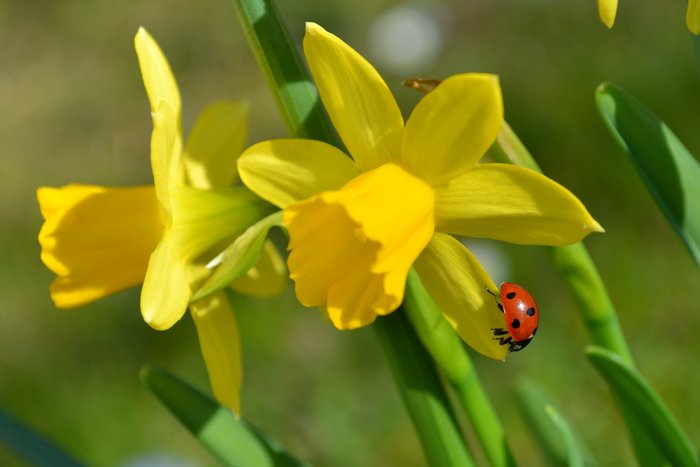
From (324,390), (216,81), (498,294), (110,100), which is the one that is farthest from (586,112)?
(498,294)

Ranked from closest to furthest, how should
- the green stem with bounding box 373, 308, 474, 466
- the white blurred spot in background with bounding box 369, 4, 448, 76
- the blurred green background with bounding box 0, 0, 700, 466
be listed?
the green stem with bounding box 373, 308, 474, 466, the blurred green background with bounding box 0, 0, 700, 466, the white blurred spot in background with bounding box 369, 4, 448, 76

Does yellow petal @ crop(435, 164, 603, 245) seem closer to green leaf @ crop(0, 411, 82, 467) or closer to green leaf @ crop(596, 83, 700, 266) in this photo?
green leaf @ crop(596, 83, 700, 266)

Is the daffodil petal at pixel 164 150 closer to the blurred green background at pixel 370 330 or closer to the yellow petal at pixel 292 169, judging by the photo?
the yellow petal at pixel 292 169

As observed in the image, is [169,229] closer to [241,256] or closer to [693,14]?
[241,256]

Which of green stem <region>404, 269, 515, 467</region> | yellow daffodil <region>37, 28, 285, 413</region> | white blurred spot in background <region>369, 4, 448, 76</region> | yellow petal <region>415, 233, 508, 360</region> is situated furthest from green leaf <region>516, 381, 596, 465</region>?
white blurred spot in background <region>369, 4, 448, 76</region>

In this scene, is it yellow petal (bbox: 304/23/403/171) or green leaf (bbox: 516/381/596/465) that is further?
green leaf (bbox: 516/381/596/465)

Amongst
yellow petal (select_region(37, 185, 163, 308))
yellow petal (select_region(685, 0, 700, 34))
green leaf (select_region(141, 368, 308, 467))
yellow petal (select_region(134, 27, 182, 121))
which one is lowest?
green leaf (select_region(141, 368, 308, 467))

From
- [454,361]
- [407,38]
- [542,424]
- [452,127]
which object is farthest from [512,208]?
[407,38]

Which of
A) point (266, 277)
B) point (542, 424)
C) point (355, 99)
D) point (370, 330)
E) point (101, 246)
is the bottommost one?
point (370, 330)
